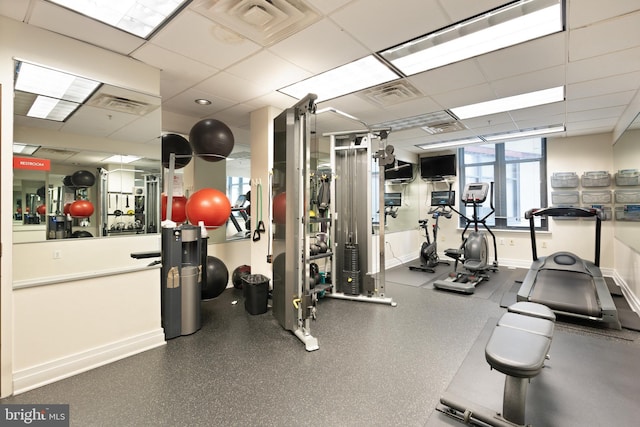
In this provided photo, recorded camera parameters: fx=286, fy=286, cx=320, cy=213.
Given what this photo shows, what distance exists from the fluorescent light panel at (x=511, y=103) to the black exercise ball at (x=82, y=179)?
4579mm

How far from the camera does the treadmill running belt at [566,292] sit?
3314mm

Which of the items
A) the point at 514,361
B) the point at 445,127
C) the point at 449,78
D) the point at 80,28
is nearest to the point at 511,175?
the point at 445,127

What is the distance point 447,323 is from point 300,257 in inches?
76.5

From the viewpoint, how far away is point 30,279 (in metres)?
2.27

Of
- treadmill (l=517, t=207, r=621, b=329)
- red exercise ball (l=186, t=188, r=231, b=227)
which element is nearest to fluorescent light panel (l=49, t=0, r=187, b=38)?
red exercise ball (l=186, t=188, r=231, b=227)

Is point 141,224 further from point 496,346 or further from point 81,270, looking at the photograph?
point 496,346

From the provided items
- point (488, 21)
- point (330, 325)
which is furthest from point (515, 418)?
point (488, 21)

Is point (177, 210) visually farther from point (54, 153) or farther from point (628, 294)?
point (628, 294)

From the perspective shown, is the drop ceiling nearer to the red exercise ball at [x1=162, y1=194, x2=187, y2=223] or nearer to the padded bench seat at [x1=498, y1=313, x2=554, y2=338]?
the red exercise ball at [x1=162, y1=194, x2=187, y2=223]

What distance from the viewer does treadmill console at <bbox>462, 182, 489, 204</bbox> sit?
572 cm

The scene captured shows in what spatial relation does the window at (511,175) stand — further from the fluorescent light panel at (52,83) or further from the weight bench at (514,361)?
the fluorescent light panel at (52,83)

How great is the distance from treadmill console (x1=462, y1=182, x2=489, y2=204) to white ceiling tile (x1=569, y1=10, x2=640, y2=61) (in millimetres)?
3309

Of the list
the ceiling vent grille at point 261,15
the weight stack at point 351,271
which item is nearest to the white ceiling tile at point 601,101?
the weight stack at point 351,271

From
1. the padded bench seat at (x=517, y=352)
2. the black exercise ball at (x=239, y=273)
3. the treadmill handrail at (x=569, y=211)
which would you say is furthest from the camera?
the black exercise ball at (x=239, y=273)
